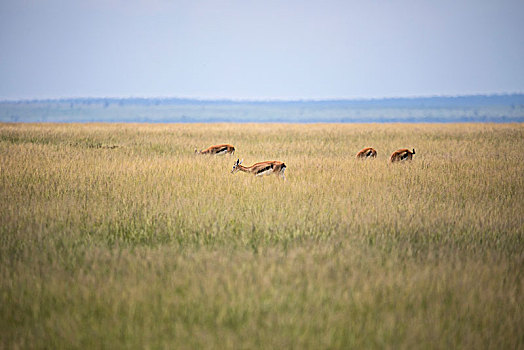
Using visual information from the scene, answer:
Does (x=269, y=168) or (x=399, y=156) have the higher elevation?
(x=269, y=168)

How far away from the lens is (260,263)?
240 inches

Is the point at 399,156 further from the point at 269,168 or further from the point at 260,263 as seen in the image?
the point at 260,263

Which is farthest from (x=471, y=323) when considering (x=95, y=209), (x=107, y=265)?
(x=95, y=209)

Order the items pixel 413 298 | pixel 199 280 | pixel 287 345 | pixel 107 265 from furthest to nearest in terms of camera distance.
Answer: pixel 107 265, pixel 199 280, pixel 413 298, pixel 287 345

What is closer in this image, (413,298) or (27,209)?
(413,298)

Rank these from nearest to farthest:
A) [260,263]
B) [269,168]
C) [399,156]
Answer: [260,263], [269,168], [399,156]

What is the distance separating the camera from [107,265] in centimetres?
606

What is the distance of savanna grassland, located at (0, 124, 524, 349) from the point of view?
175 inches

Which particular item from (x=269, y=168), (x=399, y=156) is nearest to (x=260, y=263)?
(x=269, y=168)

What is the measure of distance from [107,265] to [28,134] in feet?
84.7

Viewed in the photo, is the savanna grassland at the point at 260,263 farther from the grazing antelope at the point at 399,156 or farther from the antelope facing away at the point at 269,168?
the grazing antelope at the point at 399,156

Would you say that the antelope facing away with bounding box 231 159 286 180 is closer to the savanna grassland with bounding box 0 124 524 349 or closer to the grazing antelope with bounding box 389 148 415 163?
the savanna grassland with bounding box 0 124 524 349

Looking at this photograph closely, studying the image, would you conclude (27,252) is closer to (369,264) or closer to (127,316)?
(127,316)

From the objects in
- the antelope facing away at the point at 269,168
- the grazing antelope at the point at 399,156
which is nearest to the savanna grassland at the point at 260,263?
the antelope facing away at the point at 269,168
